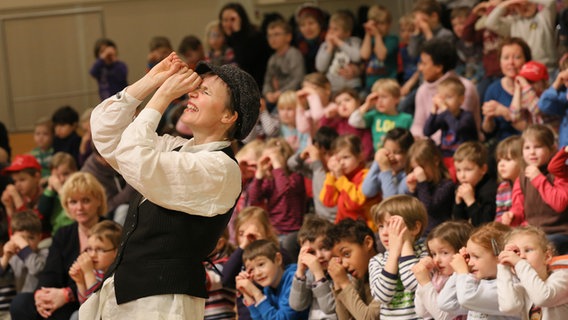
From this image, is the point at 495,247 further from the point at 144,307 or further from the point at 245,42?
the point at 245,42

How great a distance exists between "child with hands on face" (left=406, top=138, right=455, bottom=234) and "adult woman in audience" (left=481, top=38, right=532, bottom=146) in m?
0.92

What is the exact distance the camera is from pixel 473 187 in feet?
18.7

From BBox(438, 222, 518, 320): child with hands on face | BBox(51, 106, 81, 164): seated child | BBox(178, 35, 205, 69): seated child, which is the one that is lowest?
BBox(51, 106, 81, 164): seated child

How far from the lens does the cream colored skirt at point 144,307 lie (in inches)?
141

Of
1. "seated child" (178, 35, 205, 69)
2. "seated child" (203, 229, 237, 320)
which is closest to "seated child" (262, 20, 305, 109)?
"seated child" (178, 35, 205, 69)

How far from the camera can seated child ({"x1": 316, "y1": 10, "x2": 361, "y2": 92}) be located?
8.75 m

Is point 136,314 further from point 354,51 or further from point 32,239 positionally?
point 354,51

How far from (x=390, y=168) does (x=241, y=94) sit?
2.56 metres

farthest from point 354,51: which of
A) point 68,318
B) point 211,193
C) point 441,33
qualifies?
point 211,193

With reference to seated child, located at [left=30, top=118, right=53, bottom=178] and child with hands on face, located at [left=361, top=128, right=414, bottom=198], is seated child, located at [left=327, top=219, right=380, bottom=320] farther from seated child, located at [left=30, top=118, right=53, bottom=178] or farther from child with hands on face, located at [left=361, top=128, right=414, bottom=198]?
seated child, located at [left=30, top=118, right=53, bottom=178]

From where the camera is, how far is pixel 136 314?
361 cm

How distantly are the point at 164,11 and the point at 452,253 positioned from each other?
23.3ft

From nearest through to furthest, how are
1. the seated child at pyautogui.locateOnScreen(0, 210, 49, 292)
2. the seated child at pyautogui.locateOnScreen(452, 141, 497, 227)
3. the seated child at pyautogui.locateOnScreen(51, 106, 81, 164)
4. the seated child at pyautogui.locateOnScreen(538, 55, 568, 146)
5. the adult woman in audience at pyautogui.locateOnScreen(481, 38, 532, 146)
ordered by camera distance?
the seated child at pyautogui.locateOnScreen(452, 141, 497, 227) → the seated child at pyautogui.locateOnScreen(538, 55, 568, 146) → the seated child at pyautogui.locateOnScreen(0, 210, 49, 292) → the adult woman in audience at pyautogui.locateOnScreen(481, 38, 532, 146) → the seated child at pyautogui.locateOnScreen(51, 106, 81, 164)

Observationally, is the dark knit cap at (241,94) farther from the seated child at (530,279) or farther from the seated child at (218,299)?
the seated child at (218,299)
